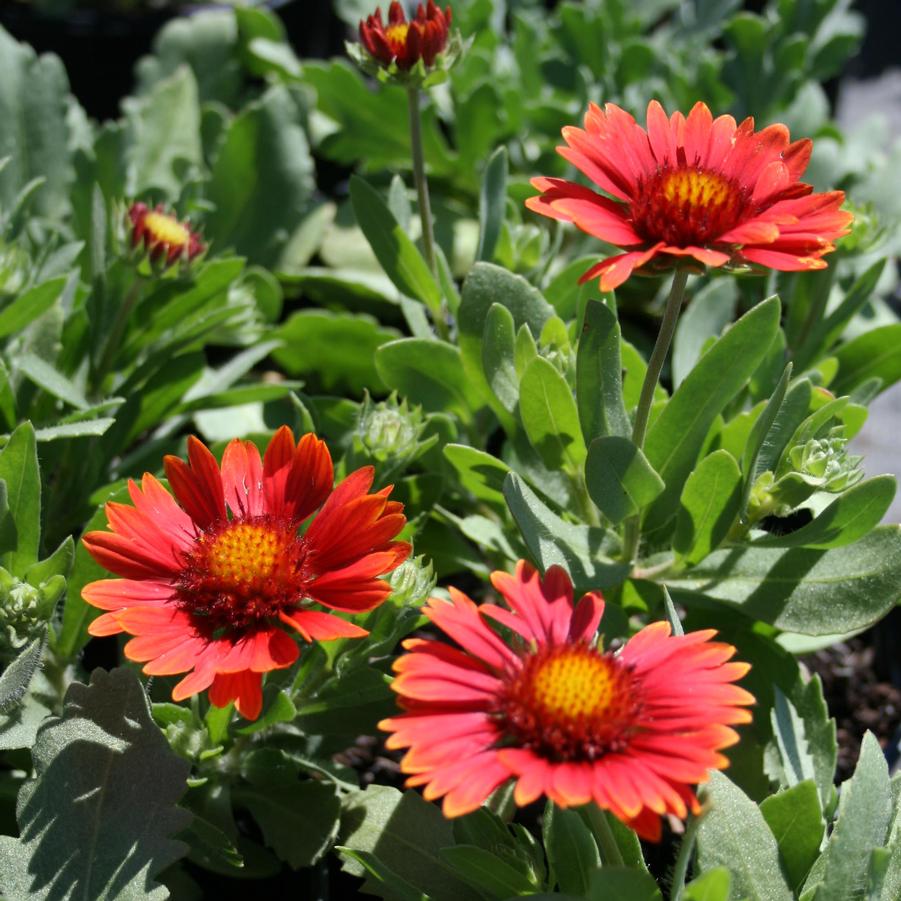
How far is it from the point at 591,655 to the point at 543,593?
7 centimetres

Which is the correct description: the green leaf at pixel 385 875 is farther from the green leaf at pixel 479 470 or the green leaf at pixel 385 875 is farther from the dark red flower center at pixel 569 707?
the green leaf at pixel 479 470

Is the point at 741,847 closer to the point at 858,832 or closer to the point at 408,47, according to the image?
the point at 858,832

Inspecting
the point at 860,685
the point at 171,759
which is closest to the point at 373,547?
the point at 171,759

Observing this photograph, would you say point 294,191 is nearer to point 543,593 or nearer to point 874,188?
point 874,188

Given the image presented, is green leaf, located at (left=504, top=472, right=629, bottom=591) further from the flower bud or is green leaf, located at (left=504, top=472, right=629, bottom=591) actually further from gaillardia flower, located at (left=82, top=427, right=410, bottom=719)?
the flower bud

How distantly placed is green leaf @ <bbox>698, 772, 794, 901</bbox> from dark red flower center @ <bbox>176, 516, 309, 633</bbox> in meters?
0.39

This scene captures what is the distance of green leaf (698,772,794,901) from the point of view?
1.00 m

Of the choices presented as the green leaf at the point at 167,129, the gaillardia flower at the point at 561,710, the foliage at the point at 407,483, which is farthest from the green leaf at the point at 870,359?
the green leaf at the point at 167,129

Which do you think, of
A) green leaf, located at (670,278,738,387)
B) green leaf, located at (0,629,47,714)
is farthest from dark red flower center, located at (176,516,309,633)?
green leaf, located at (670,278,738,387)

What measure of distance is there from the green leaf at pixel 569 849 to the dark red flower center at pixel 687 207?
1.57ft

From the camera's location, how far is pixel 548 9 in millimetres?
3186

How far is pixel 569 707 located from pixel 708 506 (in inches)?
15.0

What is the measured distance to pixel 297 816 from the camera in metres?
1.19

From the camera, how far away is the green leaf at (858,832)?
96cm
